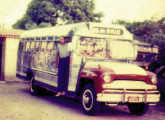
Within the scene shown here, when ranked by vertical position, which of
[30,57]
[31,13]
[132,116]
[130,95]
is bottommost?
[132,116]

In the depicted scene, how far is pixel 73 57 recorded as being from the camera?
940 centimetres

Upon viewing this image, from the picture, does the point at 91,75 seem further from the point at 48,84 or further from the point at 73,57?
the point at 48,84

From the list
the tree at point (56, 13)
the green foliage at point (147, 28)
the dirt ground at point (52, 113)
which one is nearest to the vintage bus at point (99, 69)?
the dirt ground at point (52, 113)

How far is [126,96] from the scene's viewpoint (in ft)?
26.9

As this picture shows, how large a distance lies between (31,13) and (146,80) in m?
27.1

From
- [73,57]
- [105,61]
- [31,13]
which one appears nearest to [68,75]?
[73,57]

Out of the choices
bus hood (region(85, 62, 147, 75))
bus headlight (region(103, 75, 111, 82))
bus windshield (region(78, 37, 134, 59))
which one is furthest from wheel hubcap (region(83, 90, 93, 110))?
bus windshield (region(78, 37, 134, 59))

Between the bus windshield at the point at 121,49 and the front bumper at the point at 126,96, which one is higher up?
the bus windshield at the point at 121,49

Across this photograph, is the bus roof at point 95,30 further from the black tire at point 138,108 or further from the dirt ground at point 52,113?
the dirt ground at point 52,113

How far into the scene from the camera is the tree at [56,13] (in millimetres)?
32094

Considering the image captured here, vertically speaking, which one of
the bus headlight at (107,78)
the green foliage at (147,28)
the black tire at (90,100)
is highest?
the green foliage at (147,28)

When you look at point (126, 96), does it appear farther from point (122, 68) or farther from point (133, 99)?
point (122, 68)

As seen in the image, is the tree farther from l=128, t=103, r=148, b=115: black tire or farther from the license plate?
the license plate

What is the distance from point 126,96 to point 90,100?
1.04m
